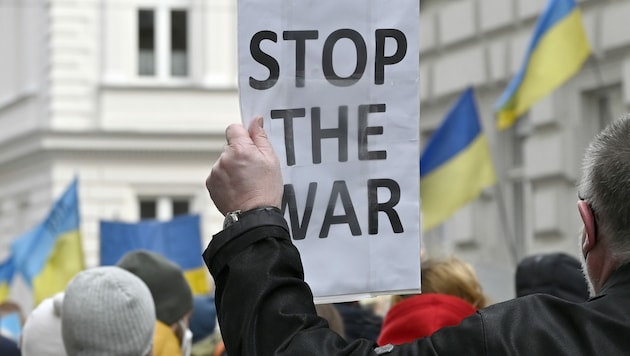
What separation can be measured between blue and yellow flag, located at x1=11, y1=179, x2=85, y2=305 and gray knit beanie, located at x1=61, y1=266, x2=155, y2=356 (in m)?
7.77

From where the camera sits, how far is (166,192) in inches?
1030

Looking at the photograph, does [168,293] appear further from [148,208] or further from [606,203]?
[148,208]

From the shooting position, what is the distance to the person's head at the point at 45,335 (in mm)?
→ 4461

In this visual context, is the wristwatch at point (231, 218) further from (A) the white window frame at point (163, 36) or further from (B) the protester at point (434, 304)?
(A) the white window frame at point (163, 36)

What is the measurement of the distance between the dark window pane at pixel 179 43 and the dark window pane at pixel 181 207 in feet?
7.24

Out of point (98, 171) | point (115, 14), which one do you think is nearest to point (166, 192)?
point (98, 171)

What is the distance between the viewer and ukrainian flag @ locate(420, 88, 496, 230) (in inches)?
402

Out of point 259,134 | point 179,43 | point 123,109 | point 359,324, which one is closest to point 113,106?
point 123,109

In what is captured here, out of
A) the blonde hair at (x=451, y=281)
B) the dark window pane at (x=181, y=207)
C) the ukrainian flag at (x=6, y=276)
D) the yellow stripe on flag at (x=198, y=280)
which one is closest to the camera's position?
the blonde hair at (x=451, y=281)

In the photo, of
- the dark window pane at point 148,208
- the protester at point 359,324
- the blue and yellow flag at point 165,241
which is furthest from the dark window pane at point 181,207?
the protester at point 359,324

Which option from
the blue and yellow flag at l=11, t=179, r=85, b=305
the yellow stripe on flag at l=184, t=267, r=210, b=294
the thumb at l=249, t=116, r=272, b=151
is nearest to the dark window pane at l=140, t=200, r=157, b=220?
the blue and yellow flag at l=11, t=179, r=85, b=305

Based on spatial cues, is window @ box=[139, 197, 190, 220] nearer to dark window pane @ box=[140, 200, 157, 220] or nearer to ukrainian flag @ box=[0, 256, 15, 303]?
dark window pane @ box=[140, 200, 157, 220]

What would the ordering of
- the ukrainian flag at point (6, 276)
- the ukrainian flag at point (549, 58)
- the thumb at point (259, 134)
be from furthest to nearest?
the ukrainian flag at point (6, 276) < the ukrainian flag at point (549, 58) < the thumb at point (259, 134)

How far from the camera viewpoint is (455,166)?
33.9 feet
